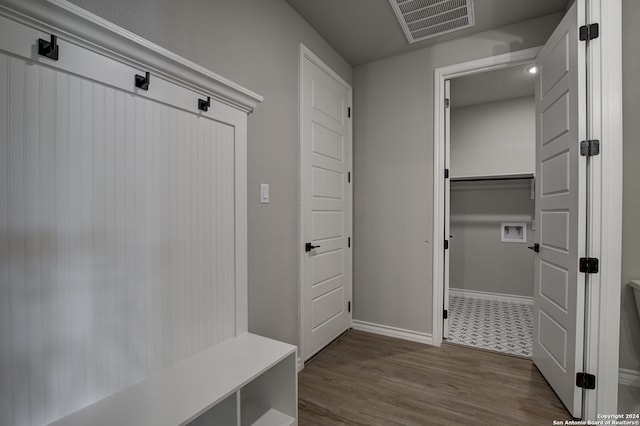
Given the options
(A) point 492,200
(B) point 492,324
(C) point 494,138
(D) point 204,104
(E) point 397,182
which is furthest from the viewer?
(A) point 492,200

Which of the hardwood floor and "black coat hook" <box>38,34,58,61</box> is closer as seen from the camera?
"black coat hook" <box>38,34,58,61</box>

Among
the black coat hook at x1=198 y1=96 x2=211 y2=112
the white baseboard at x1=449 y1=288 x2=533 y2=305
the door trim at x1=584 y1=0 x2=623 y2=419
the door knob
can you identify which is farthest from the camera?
the white baseboard at x1=449 y1=288 x2=533 y2=305

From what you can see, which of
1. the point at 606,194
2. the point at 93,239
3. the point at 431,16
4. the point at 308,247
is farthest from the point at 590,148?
the point at 93,239

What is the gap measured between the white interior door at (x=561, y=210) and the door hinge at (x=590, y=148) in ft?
0.11

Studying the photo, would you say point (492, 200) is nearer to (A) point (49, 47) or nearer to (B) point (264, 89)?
(B) point (264, 89)

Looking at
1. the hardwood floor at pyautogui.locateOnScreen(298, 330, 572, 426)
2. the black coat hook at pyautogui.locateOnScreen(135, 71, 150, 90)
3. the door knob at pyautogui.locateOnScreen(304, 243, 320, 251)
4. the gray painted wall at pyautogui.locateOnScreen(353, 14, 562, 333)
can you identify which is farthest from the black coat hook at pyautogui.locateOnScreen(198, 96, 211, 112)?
the gray painted wall at pyautogui.locateOnScreen(353, 14, 562, 333)

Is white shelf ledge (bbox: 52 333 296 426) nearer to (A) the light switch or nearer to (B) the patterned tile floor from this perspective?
(A) the light switch

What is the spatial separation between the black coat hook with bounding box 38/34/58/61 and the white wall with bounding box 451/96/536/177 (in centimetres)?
400

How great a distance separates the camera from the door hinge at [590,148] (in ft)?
5.33

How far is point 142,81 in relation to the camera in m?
1.13

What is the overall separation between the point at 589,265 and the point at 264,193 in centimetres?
190

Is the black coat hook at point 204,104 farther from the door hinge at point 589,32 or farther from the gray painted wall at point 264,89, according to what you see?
the door hinge at point 589,32

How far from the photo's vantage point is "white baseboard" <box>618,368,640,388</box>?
1946 millimetres

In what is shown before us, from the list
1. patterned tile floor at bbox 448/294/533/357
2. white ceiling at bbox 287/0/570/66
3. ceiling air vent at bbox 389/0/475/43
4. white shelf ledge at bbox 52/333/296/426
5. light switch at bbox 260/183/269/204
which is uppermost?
white ceiling at bbox 287/0/570/66
